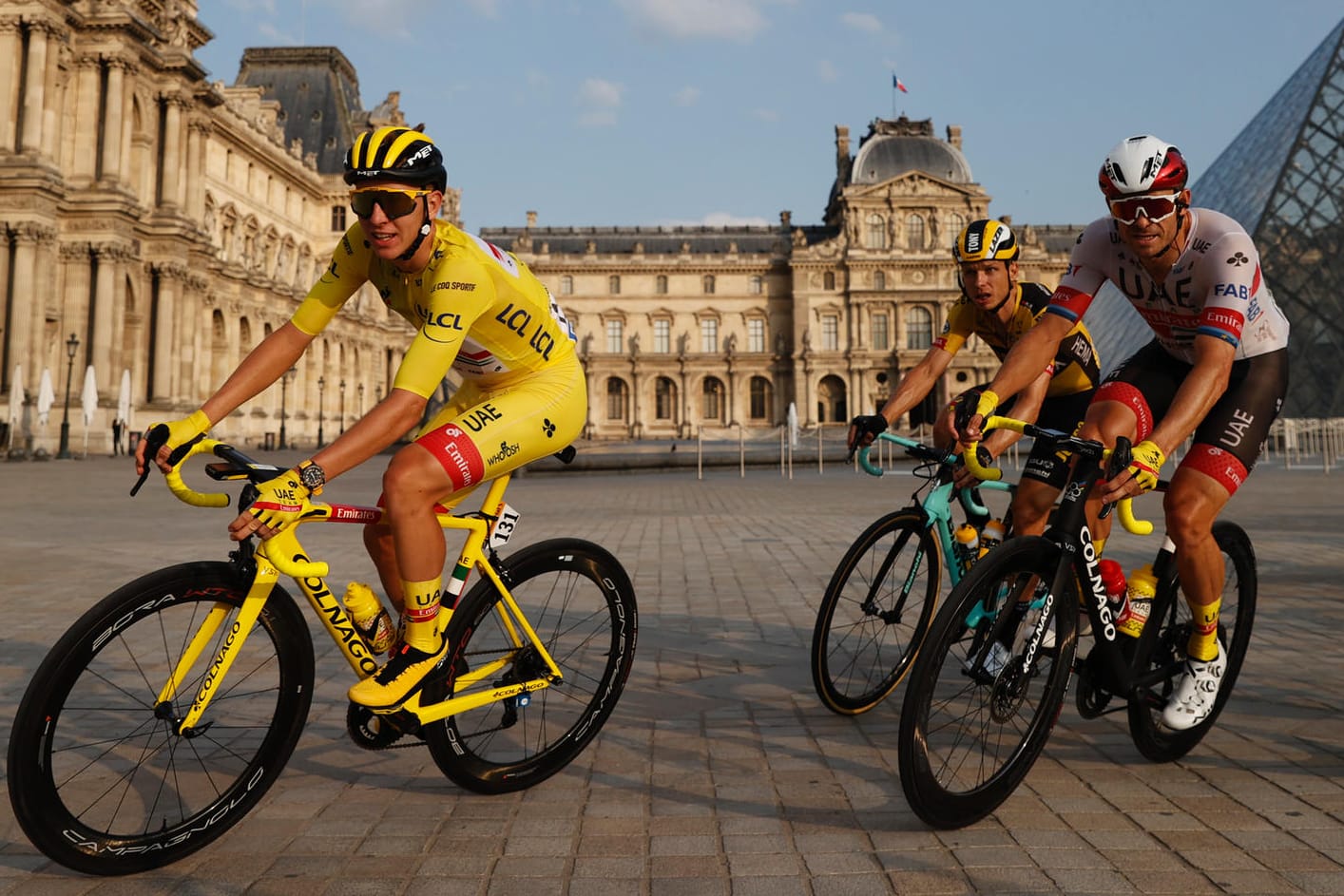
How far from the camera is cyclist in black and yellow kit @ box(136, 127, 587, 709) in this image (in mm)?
2637

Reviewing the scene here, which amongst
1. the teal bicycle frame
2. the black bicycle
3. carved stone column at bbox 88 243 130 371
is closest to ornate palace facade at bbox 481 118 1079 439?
carved stone column at bbox 88 243 130 371

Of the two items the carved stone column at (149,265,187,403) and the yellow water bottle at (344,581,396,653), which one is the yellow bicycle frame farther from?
the carved stone column at (149,265,187,403)

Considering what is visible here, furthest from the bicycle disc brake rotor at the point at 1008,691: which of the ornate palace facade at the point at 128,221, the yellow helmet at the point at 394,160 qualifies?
the ornate palace facade at the point at 128,221

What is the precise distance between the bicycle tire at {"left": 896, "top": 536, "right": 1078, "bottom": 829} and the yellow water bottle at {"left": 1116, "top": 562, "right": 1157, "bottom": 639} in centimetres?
33

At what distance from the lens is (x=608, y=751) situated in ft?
11.8

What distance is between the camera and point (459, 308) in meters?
2.80

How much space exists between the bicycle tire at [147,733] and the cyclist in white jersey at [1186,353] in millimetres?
2083

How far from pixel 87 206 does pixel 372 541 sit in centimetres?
3840

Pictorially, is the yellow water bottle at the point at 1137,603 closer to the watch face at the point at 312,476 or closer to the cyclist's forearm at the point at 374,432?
the cyclist's forearm at the point at 374,432

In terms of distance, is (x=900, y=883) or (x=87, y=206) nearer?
(x=900, y=883)

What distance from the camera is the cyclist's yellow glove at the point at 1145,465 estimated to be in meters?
2.80

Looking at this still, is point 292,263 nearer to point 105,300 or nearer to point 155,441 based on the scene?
point 105,300

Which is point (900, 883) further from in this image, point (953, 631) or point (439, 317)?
point (439, 317)

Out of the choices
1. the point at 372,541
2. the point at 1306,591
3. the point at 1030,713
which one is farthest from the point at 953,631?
the point at 1306,591
